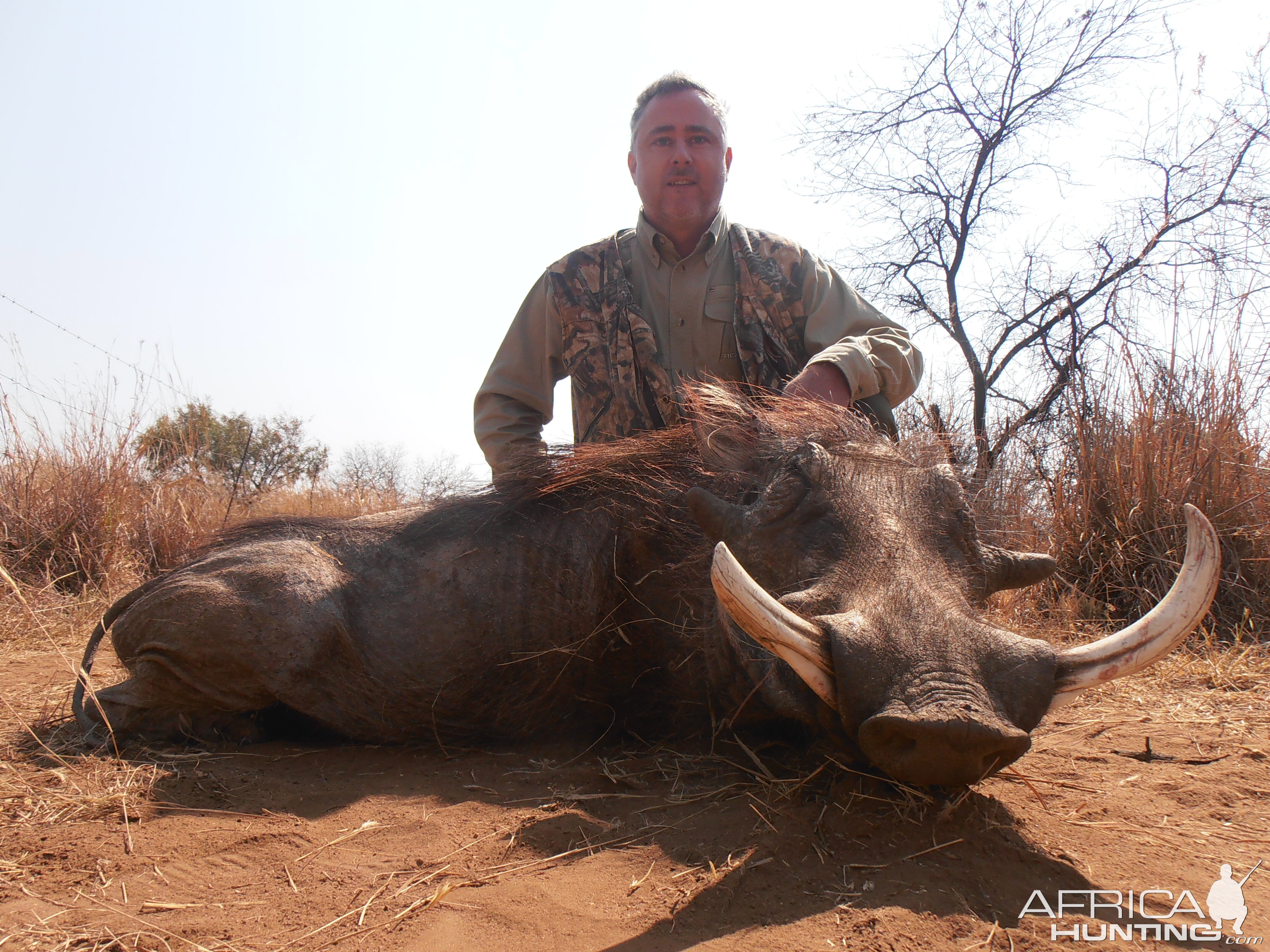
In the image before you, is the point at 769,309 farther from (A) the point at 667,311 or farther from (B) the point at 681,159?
(B) the point at 681,159

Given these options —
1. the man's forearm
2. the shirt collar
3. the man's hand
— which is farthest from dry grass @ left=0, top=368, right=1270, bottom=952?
the shirt collar

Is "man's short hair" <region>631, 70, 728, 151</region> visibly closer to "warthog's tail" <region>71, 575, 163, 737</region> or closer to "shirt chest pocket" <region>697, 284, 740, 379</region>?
"shirt chest pocket" <region>697, 284, 740, 379</region>

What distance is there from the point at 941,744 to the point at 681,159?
10.4 feet

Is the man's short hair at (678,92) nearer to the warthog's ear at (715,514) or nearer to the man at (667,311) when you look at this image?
the man at (667,311)

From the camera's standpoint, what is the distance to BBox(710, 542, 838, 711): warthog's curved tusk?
162 cm

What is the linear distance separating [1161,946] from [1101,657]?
50cm

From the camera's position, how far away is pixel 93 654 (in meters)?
2.75

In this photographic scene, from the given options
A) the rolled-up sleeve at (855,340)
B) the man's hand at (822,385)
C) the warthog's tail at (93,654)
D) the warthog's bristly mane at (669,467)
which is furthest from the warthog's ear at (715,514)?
the warthog's tail at (93,654)

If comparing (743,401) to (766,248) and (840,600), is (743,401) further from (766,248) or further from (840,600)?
(766,248)

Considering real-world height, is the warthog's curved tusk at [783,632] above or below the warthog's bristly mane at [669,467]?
below

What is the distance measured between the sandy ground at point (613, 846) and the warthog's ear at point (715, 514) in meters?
0.58

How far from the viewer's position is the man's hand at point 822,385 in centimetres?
282

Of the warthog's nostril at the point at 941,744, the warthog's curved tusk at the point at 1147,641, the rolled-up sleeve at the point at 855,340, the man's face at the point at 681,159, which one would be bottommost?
the warthog's nostril at the point at 941,744

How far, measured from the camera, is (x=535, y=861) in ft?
5.67
